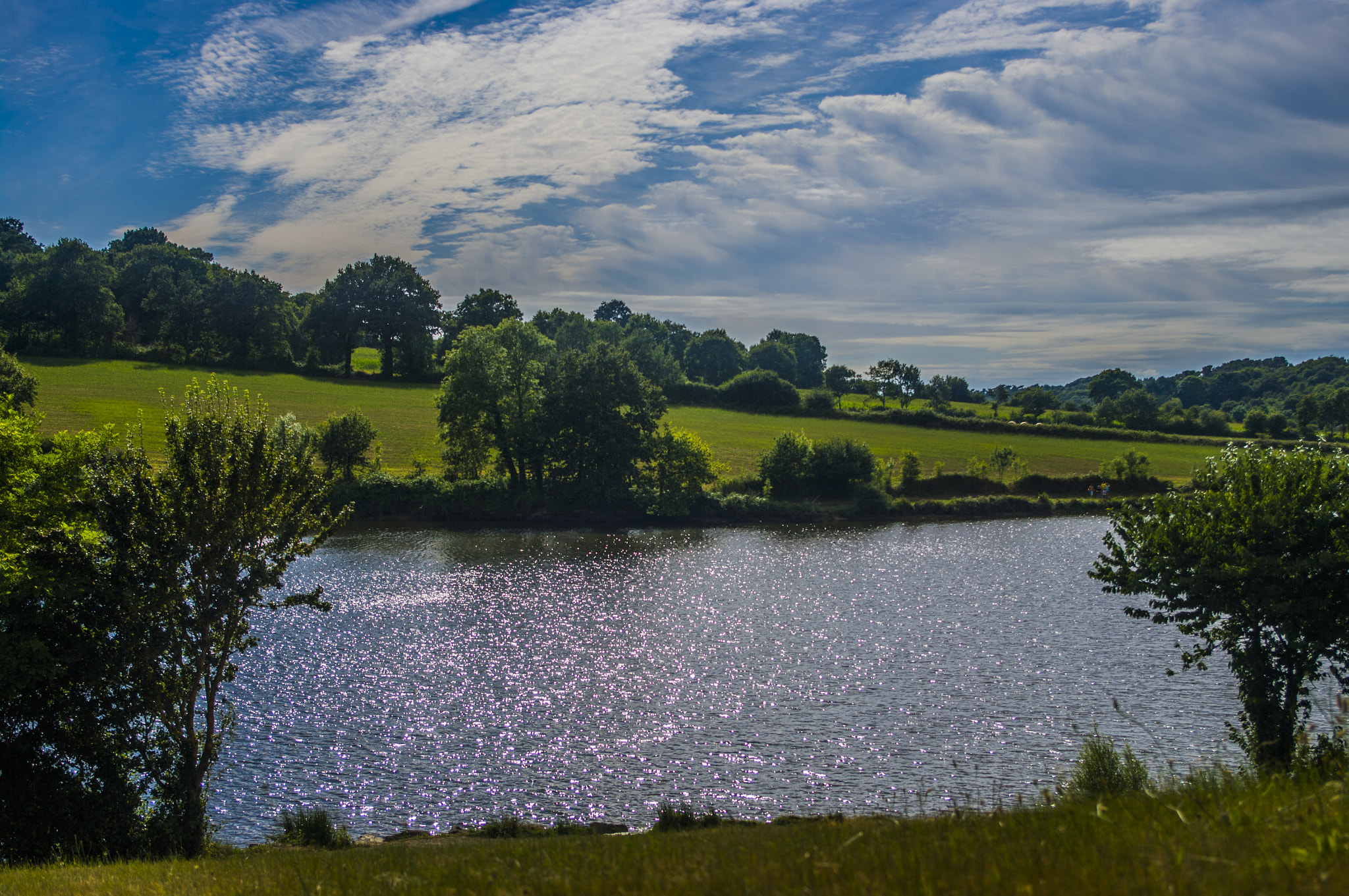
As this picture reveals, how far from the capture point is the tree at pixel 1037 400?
4778 inches

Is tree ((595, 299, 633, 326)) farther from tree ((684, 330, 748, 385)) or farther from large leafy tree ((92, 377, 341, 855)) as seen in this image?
large leafy tree ((92, 377, 341, 855))

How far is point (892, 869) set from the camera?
5.67 metres

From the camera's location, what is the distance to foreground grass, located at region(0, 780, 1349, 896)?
4.87m

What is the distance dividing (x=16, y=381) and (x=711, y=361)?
101 meters

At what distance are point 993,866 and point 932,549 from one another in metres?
48.3

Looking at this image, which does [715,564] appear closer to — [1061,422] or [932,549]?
[932,549]

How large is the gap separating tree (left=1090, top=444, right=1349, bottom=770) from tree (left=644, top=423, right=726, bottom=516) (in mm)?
45391

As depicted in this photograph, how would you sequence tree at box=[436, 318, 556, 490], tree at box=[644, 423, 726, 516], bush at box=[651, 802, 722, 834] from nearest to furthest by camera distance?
1. bush at box=[651, 802, 722, 834]
2. tree at box=[644, 423, 726, 516]
3. tree at box=[436, 318, 556, 490]

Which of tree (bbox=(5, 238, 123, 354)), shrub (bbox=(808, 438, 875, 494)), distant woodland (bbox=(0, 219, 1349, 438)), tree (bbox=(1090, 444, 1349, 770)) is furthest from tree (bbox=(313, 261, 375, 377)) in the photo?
tree (bbox=(1090, 444, 1349, 770))

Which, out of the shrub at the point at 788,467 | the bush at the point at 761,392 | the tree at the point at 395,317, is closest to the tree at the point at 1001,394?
the bush at the point at 761,392

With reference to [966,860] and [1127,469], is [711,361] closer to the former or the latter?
[1127,469]

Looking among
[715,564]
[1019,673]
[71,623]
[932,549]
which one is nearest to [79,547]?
[71,623]

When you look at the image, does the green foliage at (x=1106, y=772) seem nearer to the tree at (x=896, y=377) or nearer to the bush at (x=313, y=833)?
the bush at (x=313, y=833)

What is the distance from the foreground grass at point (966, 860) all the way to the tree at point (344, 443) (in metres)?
58.2
